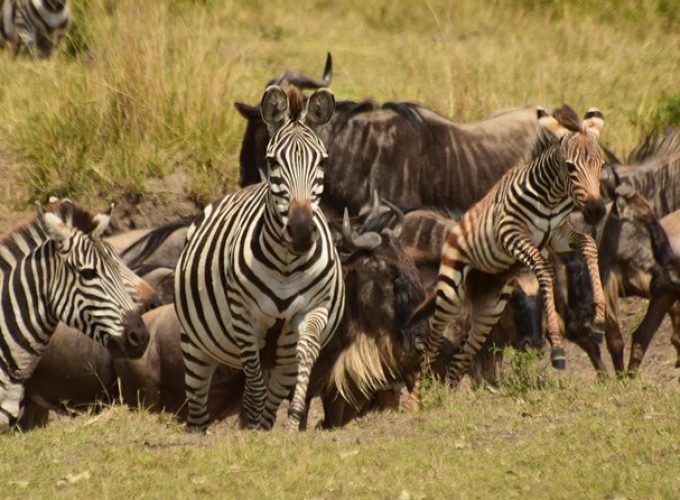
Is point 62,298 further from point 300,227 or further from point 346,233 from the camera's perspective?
point 346,233

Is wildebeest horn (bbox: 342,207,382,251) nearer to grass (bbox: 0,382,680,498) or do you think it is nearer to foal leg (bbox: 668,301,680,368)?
grass (bbox: 0,382,680,498)

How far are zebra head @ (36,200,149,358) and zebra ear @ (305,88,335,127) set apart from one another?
1508mm

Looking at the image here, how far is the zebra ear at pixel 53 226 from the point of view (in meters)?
9.12

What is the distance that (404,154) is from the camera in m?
12.8

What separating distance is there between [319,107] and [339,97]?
7196 millimetres

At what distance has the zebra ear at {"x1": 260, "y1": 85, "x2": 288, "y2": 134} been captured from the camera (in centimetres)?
857

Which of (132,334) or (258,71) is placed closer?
(132,334)

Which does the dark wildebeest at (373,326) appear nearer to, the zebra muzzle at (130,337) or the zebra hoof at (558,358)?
the zebra hoof at (558,358)

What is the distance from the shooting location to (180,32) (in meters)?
16.5

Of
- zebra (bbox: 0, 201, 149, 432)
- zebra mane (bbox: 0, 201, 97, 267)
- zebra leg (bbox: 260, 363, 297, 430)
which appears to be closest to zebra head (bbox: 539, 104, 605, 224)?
zebra leg (bbox: 260, 363, 297, 430)

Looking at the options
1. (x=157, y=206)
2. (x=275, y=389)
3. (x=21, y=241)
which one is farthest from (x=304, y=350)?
(x=157, y=206)

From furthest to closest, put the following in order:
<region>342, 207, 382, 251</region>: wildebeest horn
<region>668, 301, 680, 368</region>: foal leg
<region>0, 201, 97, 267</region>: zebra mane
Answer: <region>668, 301, 680, 368</region>: foal leg, <region>342, 207, 382, 251</region>: wildebeest horn, <region>0, 201, 97, 267</region>: zebra mane

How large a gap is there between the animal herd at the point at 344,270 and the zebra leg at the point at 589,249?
0.01 meters

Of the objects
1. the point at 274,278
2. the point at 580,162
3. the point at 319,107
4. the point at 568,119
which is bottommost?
the point at 274,278
